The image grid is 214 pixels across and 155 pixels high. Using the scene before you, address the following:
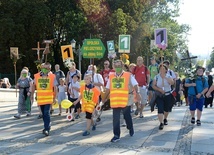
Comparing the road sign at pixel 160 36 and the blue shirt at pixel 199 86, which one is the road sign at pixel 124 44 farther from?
the blue shirt at pixel 199 86

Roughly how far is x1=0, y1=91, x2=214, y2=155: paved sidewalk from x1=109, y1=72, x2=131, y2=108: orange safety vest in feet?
2.70

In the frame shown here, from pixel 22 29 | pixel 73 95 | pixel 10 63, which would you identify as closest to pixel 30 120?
pixel 73 95

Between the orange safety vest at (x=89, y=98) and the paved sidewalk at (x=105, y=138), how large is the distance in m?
0.65

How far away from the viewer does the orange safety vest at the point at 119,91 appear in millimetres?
6938

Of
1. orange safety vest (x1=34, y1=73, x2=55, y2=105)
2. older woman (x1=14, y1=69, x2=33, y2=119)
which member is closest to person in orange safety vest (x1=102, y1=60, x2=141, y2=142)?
orange safety vest (x1=34, y1=73, x2=55, y2=105)

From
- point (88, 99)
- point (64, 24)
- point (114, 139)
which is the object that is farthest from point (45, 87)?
point (64, 24)

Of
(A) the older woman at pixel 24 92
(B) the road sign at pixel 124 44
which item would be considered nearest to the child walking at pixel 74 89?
(A) the older woman at pixel 24 92

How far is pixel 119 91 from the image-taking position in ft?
23.0

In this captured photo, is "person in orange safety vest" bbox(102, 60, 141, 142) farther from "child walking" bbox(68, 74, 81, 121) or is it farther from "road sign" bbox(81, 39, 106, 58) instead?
"road sign" bbox(81, 39, 106, 58)

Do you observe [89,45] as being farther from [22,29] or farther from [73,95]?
[22,29]

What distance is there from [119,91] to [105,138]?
1.14 metres

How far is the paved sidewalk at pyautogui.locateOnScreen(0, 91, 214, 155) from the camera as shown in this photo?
20.3ft

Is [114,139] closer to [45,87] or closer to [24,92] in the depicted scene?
[45,87]

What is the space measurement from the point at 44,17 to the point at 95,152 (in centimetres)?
2700
